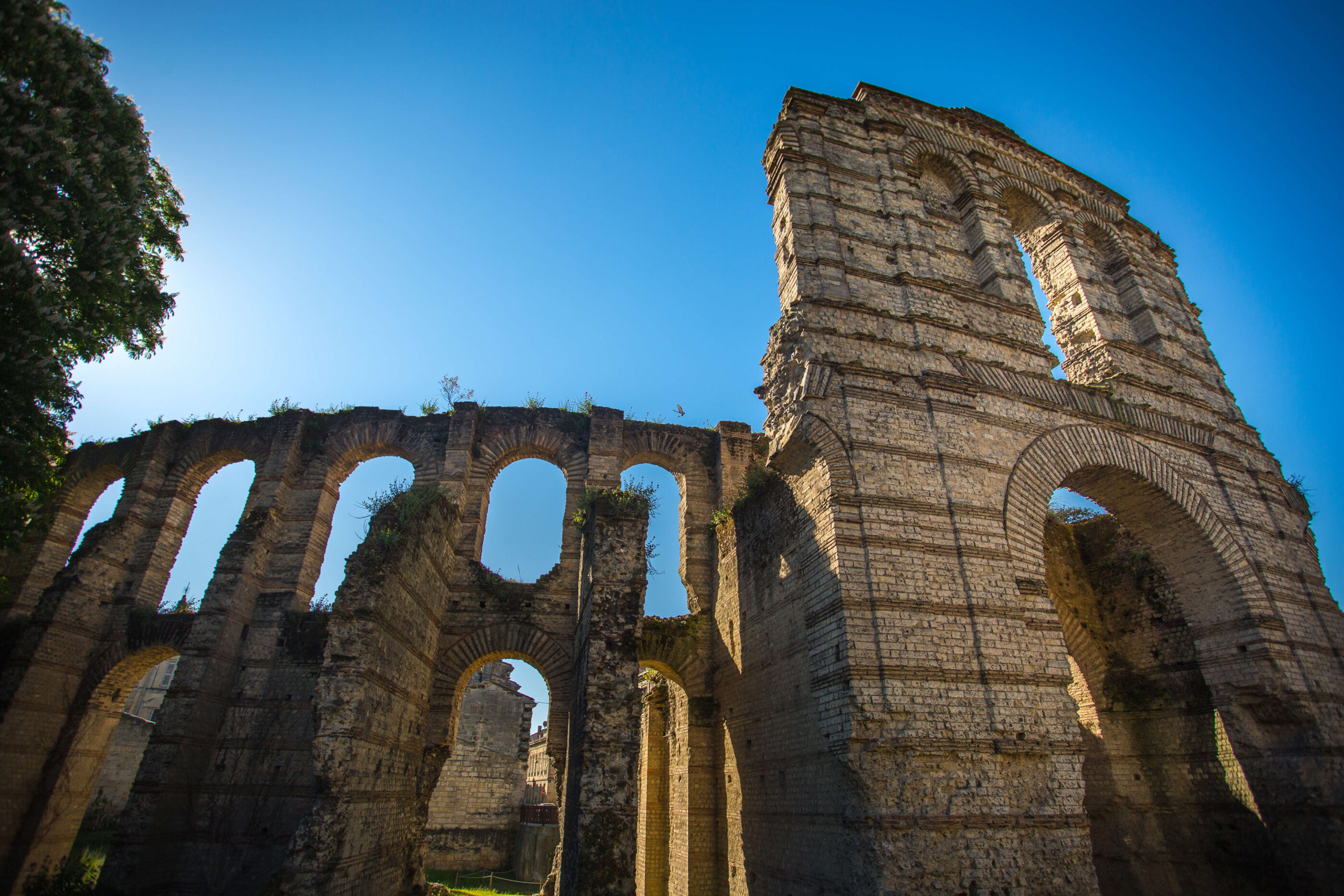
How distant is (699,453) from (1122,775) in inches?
322

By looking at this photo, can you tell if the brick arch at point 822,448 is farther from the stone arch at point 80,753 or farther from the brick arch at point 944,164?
the stone arch at point 80,753

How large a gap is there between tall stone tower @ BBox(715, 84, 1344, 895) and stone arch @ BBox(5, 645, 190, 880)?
1062cm

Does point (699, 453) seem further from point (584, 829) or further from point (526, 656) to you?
point (584, 829)

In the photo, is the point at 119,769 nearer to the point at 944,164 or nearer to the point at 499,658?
the point at 499,658

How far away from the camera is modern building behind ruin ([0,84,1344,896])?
5996 millimetres

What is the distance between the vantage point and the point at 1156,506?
340 inches

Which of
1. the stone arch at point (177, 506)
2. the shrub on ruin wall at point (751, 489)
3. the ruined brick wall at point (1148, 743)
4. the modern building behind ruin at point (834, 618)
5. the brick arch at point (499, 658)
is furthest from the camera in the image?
the stone arch at point (177, 506)

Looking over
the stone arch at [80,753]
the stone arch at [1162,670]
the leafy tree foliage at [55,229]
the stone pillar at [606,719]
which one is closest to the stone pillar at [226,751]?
the stone arch at [80,753]

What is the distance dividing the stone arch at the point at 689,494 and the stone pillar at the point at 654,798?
217 cm

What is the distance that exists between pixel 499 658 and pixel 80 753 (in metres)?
7.66

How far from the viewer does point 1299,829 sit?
686 centimetres

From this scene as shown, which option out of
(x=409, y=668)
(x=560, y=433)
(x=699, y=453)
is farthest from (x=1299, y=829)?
(x=560, y=433)

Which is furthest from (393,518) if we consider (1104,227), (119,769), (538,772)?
(538,772)

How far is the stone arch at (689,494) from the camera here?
10797mm
